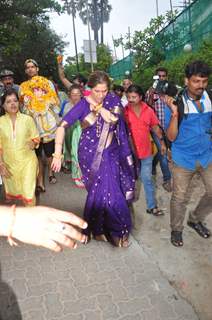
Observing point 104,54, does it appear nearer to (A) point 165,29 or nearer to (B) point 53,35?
(B) point 53,35

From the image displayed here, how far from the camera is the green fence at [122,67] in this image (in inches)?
950

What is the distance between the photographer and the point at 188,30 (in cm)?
1342

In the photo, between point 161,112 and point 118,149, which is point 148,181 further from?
point 161,112

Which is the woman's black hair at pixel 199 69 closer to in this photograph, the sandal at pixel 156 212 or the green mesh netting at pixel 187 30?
the sandal at pixel 156 212

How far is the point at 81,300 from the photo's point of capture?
3061 millimetres

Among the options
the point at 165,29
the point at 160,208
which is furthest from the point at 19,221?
the point at 165,29

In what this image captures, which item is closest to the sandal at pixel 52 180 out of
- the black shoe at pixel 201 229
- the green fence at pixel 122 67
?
the black shoe at pixel 201 229

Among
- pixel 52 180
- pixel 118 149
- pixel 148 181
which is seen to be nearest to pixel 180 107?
pixel 118 149

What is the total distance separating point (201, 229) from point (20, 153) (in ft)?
8.15

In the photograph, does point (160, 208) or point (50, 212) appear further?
point (160, 208)

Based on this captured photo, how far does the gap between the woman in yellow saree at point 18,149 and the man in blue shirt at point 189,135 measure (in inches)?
75.6

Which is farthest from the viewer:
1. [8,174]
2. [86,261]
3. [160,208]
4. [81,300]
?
[160,208]

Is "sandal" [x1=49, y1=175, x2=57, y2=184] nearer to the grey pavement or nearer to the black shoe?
the grey pavement

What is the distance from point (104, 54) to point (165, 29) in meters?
23.1
